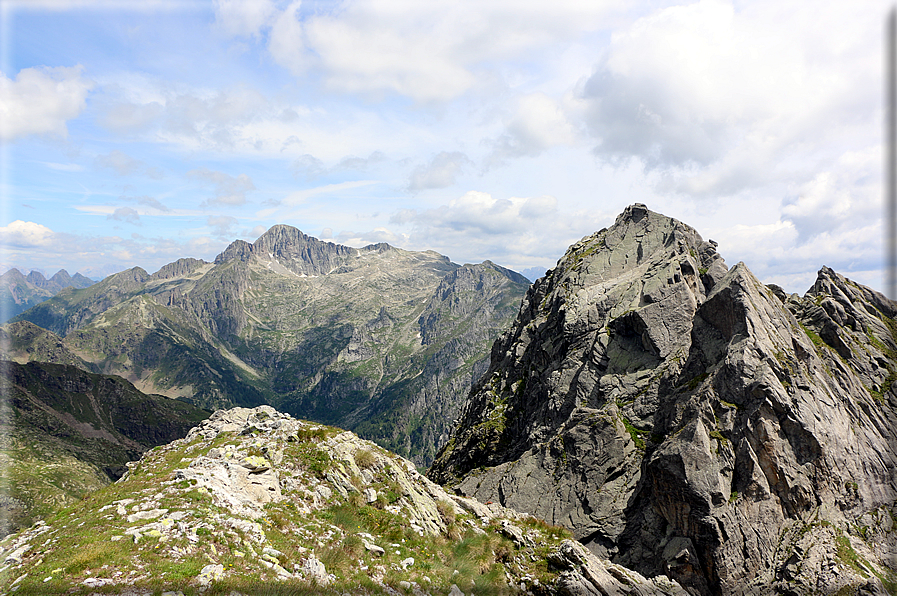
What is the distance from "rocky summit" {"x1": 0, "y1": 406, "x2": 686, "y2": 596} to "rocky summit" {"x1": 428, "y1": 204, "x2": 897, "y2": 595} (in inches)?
331

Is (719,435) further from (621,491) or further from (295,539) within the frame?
(295,539)

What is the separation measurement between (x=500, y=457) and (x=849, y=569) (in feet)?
145

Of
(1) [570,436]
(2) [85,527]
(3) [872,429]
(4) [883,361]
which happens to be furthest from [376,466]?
(4) [883,361]

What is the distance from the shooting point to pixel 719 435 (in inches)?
1362

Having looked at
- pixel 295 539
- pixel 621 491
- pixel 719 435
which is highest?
pixel 719 435

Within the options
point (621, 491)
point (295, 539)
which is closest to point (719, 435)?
point (621, 491)

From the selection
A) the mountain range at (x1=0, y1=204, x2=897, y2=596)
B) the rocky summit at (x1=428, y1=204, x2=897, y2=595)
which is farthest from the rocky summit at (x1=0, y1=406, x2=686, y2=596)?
the rocky summit at (x1=428, y1=204, x2=897, y2=595)

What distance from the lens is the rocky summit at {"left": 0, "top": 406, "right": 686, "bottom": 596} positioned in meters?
15.6

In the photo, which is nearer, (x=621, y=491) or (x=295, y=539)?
(x=295, y=539)

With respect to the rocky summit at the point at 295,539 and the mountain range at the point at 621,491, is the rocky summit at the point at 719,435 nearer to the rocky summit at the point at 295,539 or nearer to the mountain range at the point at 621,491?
the mountain range at the point at 621,491

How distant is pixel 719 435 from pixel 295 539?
111 feet

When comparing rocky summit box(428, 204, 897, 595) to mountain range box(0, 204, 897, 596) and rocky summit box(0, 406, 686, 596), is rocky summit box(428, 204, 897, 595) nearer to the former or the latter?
mountain range box(0, 204, 897, 596)

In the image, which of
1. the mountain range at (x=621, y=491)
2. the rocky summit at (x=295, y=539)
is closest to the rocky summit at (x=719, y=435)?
the mountain range at (x=621, y=491)

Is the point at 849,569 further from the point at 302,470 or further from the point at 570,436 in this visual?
the point at 302,470
